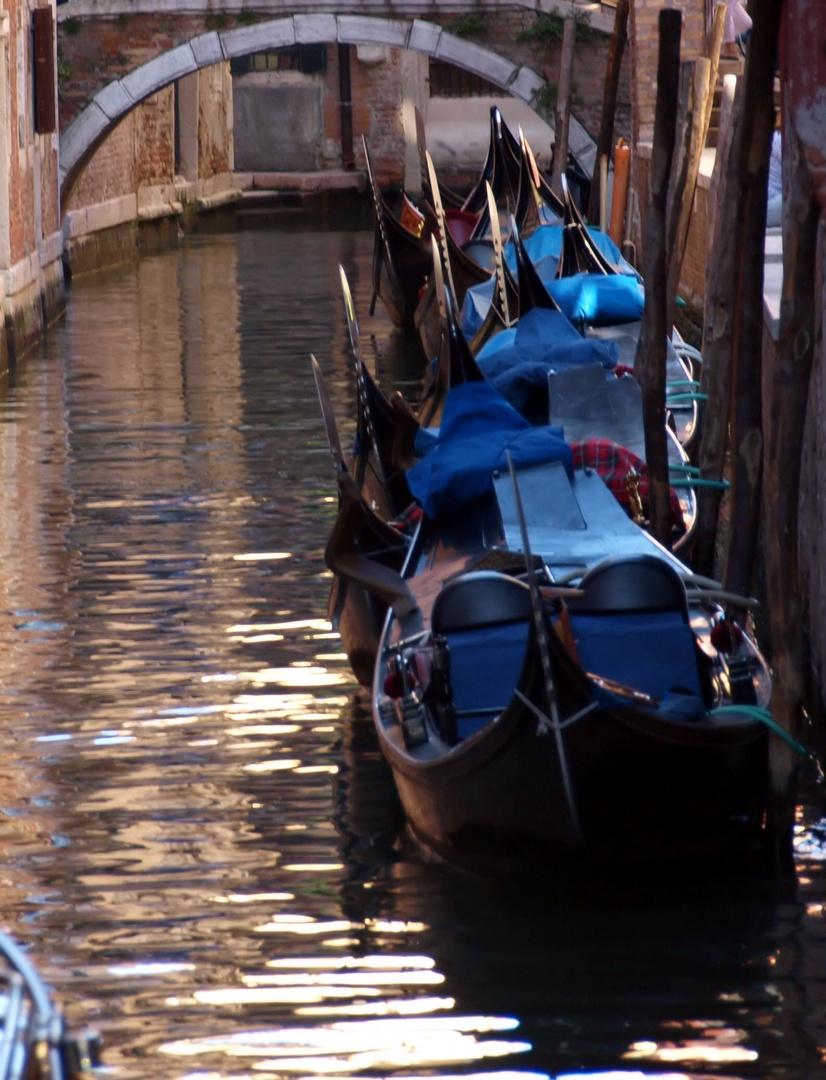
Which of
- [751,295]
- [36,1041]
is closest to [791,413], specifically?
[751,295]

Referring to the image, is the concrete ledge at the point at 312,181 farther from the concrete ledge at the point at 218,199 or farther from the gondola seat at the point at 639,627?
the gondola seat at the point at 639,627

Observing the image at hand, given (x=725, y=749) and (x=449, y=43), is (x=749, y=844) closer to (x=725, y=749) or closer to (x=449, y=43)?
(x=725, y=749)

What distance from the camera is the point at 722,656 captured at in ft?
8.98

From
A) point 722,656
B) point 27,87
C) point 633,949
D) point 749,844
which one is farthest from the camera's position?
point 27,87

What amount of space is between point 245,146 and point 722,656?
44.0 ft

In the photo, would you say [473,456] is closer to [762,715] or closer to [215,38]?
[762,715]

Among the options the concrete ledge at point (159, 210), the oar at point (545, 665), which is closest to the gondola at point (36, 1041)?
the oar at point (545, 665)

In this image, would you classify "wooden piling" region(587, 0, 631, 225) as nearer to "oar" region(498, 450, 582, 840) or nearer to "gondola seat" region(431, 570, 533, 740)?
"gondola seat" region(431, 570, 533, 740)

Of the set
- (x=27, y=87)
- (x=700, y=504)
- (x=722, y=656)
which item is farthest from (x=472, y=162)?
(x=722, y=656)

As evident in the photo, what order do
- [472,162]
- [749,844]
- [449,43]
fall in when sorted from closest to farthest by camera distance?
[749,844]
[449,43]
[472,162]

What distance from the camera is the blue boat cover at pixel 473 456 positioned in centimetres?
329

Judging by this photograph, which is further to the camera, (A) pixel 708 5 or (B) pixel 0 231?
(A) pixel 708 5

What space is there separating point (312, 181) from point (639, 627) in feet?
41.7

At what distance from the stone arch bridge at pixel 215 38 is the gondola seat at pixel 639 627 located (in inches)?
291
